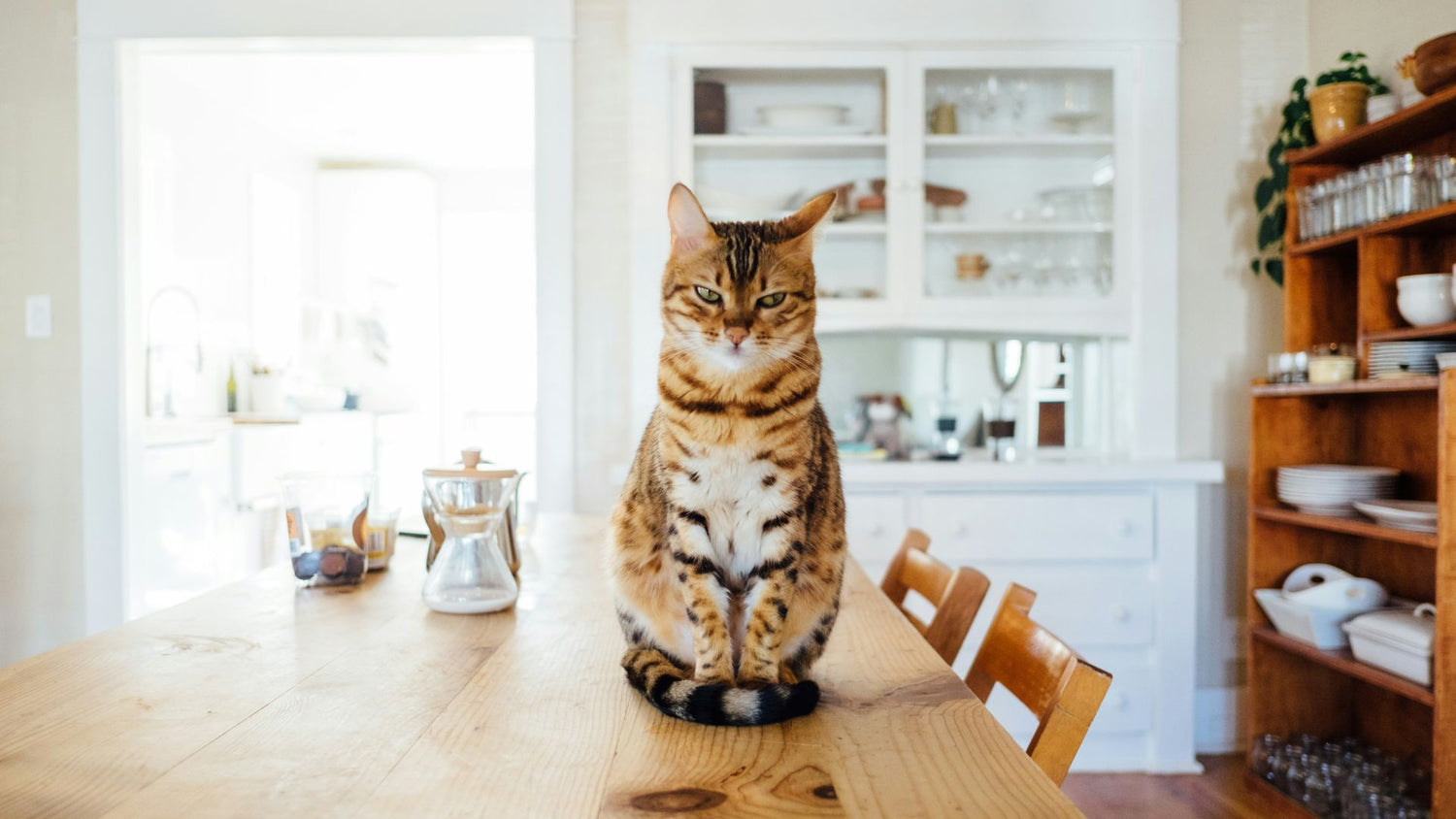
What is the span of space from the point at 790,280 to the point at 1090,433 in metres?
2.49

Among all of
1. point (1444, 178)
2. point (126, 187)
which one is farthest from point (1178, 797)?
point (126, 187)

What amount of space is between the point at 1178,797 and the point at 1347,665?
60cm

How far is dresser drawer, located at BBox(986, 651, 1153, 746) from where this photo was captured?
2.68 metres

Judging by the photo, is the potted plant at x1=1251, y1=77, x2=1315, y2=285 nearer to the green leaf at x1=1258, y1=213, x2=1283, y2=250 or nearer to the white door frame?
the green leaf at x1=1258, y1=213, x2=1283, y2=250

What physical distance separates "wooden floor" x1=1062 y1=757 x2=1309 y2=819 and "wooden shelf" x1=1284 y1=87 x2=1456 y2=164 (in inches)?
66.7

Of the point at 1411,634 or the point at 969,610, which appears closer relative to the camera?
the point at 969,610

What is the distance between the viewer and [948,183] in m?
2.92

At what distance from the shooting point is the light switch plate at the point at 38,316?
288cm

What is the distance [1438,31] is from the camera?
237cm

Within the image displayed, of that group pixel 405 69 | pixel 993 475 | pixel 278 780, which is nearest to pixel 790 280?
pixel 278 780

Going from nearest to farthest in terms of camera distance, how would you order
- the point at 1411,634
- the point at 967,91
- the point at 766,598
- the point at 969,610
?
the point at 766,598 < the point at 969,610 < the point at 1411,634 < the point at 967,91

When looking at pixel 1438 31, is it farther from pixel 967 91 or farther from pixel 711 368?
pixel 711 368

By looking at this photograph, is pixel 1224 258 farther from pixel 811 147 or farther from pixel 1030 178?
pixel 811 147

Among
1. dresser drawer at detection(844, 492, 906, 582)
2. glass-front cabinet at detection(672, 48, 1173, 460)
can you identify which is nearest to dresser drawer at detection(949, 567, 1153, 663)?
dresser drawer at detection(844, 492, 906, 582)
